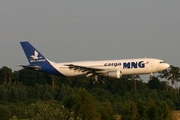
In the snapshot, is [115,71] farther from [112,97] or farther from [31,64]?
[112,97]

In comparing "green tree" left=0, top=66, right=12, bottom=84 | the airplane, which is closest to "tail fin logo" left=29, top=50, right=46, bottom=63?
the airplane

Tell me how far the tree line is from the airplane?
481 cm

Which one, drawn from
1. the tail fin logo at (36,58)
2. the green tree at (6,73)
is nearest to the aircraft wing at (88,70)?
the tail fin logo at (36,58)

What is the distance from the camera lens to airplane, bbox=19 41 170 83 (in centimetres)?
9219

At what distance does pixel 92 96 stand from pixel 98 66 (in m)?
20.8

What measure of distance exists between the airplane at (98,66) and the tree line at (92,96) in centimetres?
481

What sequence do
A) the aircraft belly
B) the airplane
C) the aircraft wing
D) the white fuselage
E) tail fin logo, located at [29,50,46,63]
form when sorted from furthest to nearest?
1. tail fin logo, located at [29,50,46,63]
2. the aircraft belly
3. the aircraft wing
4. the airplane
5. the white fuselage

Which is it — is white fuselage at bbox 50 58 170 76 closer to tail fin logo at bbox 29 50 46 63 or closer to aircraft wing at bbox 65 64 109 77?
aircraft wing at bbox 65 64 109 77

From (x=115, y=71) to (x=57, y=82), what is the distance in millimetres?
93567

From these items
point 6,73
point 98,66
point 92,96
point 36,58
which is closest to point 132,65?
point 98,66

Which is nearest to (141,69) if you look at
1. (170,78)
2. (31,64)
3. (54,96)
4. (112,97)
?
(31,64)

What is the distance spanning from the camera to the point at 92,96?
378 feet

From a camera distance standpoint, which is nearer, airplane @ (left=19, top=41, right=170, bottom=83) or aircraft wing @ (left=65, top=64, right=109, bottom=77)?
airplane @ (left=19, top=41, right=170, bottom=83)

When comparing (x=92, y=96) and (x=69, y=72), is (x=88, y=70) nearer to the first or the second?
(x=69, y=72)
